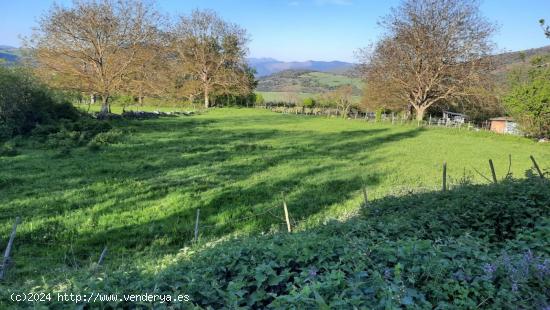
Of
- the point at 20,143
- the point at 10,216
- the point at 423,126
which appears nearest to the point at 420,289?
the point at 10,216

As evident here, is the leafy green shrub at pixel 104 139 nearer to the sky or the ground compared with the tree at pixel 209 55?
nearer to the ground

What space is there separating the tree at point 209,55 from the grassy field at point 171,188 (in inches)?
1584

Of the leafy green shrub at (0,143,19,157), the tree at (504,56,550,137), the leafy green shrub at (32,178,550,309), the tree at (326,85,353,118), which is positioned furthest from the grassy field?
the tree at (326,85,353,118)

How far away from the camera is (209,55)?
64.7 m

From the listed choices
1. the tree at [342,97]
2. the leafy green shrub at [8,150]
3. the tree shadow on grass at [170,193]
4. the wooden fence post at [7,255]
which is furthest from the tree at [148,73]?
the tree at [342,97]

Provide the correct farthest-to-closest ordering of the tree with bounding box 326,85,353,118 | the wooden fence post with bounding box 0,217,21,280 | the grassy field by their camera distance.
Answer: the tree with bounding box 326,85,353,118 → the grassy field → the wooden fence post with bounding box 0,217,21,280

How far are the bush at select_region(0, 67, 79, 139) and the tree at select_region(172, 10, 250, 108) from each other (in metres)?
38.8

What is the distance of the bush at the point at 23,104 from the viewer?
827 inches

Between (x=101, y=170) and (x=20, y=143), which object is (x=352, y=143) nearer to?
(x=101, y=170)

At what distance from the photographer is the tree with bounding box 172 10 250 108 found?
6397cm

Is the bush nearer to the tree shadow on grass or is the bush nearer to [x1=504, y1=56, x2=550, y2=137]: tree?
the tree shadow on grass

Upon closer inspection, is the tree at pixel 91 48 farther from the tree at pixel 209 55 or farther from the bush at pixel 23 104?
the tree at pixel 209 55

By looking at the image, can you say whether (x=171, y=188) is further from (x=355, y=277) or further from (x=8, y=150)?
(x=355, y=277)

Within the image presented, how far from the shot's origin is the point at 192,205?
11859 mm
